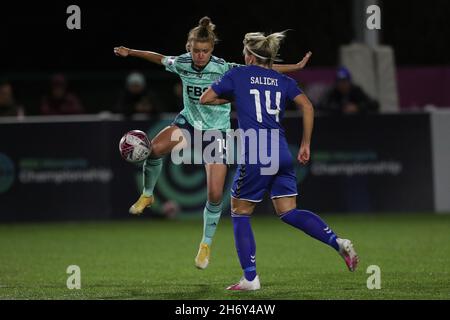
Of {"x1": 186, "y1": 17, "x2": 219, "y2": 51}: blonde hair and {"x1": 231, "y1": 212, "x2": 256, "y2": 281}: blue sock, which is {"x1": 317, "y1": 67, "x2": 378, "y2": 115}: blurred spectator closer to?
{"x1": 186, "y1": 17, "x2": 219, "y2": 51}: blonde hair

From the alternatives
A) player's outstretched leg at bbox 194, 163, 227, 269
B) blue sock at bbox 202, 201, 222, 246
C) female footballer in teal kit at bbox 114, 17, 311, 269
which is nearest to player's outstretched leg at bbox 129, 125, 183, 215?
female footballer in teal kit at bbox 114, 17, 311, 269

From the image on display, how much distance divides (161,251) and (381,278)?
3501 mm

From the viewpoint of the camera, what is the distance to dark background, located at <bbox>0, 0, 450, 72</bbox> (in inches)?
931

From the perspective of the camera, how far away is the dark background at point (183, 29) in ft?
77.6

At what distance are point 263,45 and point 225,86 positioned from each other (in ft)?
1.46

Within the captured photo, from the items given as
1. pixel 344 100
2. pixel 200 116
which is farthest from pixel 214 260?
pixel 344 100

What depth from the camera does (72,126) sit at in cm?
1548

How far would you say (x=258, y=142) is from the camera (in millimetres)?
8625

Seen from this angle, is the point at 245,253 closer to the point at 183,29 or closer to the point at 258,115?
the point at 258,115

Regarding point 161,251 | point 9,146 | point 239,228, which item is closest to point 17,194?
Answer: point 9,146

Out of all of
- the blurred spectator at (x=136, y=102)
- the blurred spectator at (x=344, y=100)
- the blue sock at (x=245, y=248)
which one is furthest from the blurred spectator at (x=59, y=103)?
the blue sock at (x=245, y=248)

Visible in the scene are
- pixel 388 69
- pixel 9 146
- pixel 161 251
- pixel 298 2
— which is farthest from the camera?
pixel 298 2

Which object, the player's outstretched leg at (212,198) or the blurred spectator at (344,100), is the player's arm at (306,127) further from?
the blurred spectator at (344,100)

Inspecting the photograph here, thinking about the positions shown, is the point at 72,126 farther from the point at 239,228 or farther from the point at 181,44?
the point at 181,44
